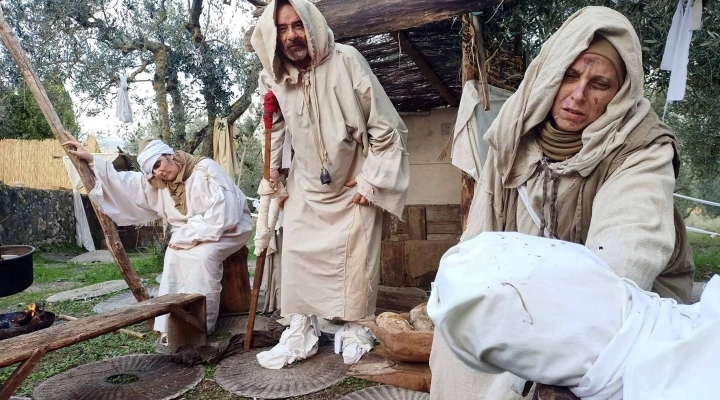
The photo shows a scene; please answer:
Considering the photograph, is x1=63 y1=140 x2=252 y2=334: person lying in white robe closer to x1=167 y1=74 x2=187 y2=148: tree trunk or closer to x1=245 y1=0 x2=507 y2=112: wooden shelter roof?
x1=245 y1=0 x2=507 y2=112: wooden shelter roof

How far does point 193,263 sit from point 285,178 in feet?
4.26

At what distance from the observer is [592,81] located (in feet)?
5.40

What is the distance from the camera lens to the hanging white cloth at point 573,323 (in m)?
0.78

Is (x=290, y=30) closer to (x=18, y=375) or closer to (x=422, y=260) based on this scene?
(x=18, y=375)

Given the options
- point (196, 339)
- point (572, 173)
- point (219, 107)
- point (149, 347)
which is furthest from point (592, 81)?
point (219, 107)

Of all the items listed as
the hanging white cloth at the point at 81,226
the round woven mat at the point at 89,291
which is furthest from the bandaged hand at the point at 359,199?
the hanging white cloth at the point at 81,226

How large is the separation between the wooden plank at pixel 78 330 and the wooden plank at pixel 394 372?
1.48 metres

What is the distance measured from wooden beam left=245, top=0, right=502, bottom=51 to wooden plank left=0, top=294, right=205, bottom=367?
99.6 inches

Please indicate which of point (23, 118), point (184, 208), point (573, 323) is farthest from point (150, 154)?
point (23, 118)

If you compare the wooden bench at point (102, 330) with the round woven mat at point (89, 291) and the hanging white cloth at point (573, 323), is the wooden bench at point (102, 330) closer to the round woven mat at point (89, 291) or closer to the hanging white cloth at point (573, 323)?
the hanging white cloth at point (573, 323)

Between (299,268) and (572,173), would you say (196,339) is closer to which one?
(299,268)

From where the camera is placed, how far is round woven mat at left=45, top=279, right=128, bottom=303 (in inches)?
243

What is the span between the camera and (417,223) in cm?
737

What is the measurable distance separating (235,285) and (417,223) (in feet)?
10.2
